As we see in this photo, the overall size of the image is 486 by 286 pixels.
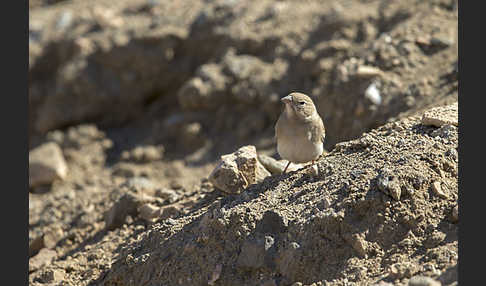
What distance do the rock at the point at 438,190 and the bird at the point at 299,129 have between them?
1.55 m

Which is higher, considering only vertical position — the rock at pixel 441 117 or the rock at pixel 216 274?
the rock at pixel 441 117

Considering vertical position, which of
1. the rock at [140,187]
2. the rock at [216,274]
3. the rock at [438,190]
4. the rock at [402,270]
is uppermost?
the rock at [438,190]

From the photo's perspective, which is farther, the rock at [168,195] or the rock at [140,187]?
the rock at [140,187]

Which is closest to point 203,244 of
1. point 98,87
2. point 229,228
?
point 229,228

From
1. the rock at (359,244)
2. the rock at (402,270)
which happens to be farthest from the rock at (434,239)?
the rock at (359,244)

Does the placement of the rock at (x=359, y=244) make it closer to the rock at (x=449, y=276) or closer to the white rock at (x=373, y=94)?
the rock at (x=449, y=276)

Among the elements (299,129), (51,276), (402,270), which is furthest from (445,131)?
(51,276)

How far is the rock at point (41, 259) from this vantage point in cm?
749

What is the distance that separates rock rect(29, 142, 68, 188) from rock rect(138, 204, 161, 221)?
4359 mm

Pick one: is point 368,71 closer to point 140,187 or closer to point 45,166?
point 140,187

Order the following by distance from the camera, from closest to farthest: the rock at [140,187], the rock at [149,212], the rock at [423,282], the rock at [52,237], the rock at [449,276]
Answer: the rock at [423,282], the rock at [449,276], the rock at [149,212], the rock at [52,237], the rock at [140,187]

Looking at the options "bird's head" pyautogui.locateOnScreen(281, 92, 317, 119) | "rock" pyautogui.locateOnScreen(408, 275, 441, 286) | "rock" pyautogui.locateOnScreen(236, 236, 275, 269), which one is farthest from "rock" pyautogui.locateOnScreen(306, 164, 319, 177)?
"rock" pyautogui.locateOnScreen(408, 275, 441, 286)

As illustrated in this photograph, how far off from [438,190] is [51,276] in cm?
427

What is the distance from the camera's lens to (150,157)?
1148 cm
